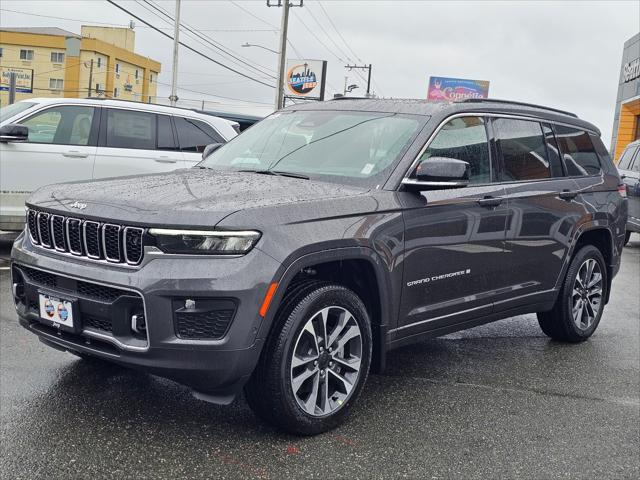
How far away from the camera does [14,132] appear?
27.6 feet

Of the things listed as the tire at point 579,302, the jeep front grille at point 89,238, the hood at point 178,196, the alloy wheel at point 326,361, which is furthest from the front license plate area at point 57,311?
the tire at point 579,302

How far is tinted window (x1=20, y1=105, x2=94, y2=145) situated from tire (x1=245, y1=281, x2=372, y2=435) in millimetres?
6187

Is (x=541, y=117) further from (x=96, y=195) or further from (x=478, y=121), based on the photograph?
(x=96, y=195)

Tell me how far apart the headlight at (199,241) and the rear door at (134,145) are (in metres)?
5.97

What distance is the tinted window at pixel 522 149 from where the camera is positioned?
538cm

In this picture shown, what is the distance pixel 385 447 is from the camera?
156 inches

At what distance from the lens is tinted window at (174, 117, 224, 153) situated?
9.83 m

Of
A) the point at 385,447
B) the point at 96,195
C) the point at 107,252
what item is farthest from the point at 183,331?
the point at 385,447

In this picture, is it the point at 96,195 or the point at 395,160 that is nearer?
the point at 96,195

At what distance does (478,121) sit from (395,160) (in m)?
0.95

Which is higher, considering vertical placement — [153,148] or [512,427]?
[153,148]

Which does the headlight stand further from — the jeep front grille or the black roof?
the black roof

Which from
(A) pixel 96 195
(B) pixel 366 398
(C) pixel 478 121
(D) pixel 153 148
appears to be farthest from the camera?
(D) pixel 153 148

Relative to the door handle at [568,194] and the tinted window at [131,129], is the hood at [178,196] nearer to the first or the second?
the door handle at [568,194]
